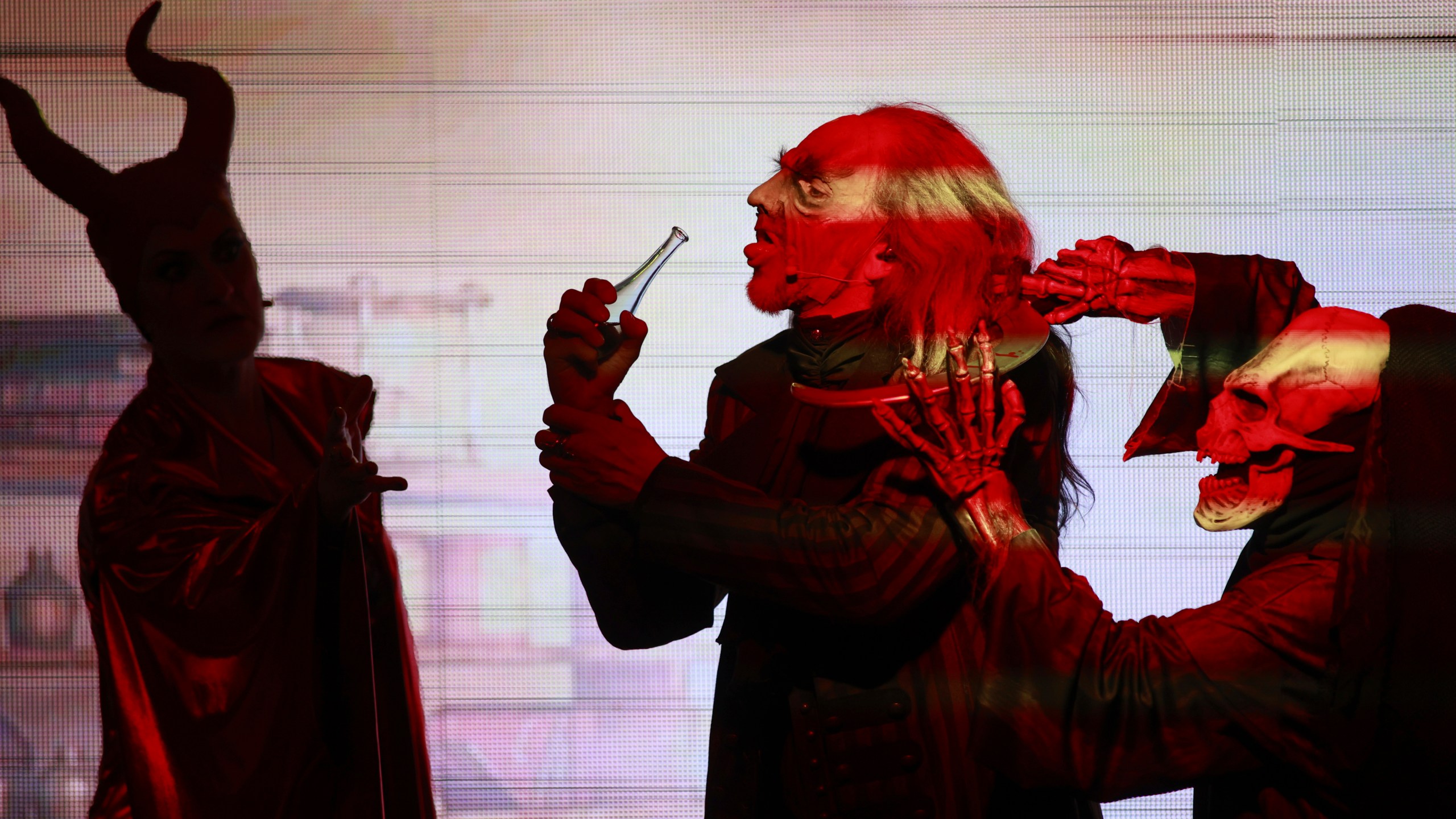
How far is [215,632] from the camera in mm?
1439

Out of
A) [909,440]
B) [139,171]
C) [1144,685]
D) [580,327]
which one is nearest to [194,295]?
[139,171]

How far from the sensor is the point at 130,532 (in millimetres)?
1435

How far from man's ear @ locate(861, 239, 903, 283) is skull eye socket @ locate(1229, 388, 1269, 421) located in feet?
1.28

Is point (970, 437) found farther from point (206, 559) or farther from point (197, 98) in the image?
point (197, 98)

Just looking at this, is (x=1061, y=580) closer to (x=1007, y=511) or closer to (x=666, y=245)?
(x=1007, y=511)

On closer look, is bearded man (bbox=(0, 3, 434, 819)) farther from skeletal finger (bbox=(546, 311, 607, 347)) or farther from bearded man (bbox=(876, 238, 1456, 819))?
bearded man (bbox=(876, 238, 1456, 819))

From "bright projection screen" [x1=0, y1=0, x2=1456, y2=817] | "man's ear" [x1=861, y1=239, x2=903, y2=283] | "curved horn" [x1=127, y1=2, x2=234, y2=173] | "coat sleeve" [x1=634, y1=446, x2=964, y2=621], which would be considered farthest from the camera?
"bright projection screen" [x1=0, y1=0, x2=1456, y2=817]

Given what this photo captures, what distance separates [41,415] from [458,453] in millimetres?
584

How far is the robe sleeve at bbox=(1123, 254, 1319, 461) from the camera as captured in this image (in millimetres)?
1387

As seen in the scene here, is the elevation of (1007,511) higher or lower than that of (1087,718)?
higher

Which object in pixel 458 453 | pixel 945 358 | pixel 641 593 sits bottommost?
pixel 641 593

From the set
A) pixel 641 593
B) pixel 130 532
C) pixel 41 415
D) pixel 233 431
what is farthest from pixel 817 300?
pixel 41 415

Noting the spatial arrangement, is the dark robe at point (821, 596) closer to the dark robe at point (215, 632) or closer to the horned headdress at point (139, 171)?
the dark robe at point (215, 632)

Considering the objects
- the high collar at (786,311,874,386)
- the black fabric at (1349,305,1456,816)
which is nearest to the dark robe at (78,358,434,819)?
the high collar at (786,311,874,386)
